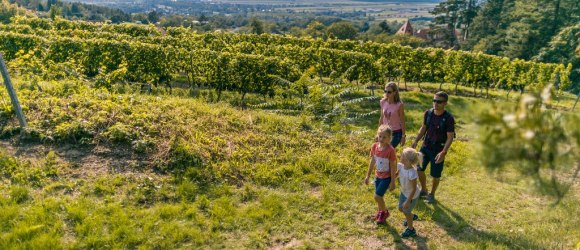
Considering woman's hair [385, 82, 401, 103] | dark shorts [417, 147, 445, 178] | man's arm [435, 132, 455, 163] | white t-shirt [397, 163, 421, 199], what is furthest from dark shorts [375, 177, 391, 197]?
woman's hair [385, 82, 401, 103]

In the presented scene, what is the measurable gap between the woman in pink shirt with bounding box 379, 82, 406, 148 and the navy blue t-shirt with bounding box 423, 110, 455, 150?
52 cm

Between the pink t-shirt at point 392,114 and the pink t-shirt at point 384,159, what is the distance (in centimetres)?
132

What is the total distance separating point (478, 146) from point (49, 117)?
297 inches

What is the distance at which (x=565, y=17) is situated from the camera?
36406 millimetres

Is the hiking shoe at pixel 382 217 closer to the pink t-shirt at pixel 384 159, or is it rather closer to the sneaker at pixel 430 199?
the pink t-shirt at pixel 384 159

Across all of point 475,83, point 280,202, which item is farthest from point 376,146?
point 475,83

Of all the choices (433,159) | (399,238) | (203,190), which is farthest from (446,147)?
(203,190)

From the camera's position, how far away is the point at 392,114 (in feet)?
22.0

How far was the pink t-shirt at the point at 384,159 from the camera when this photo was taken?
5.40 m

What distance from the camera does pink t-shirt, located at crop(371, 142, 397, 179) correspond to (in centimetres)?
540

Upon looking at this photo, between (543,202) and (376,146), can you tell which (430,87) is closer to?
(543,202)

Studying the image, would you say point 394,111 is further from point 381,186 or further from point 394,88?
point 381,186

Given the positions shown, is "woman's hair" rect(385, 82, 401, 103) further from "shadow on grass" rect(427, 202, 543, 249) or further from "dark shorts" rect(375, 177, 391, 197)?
"shadow on grass" rect(427, 202, 543, 249)

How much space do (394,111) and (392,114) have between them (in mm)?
68
